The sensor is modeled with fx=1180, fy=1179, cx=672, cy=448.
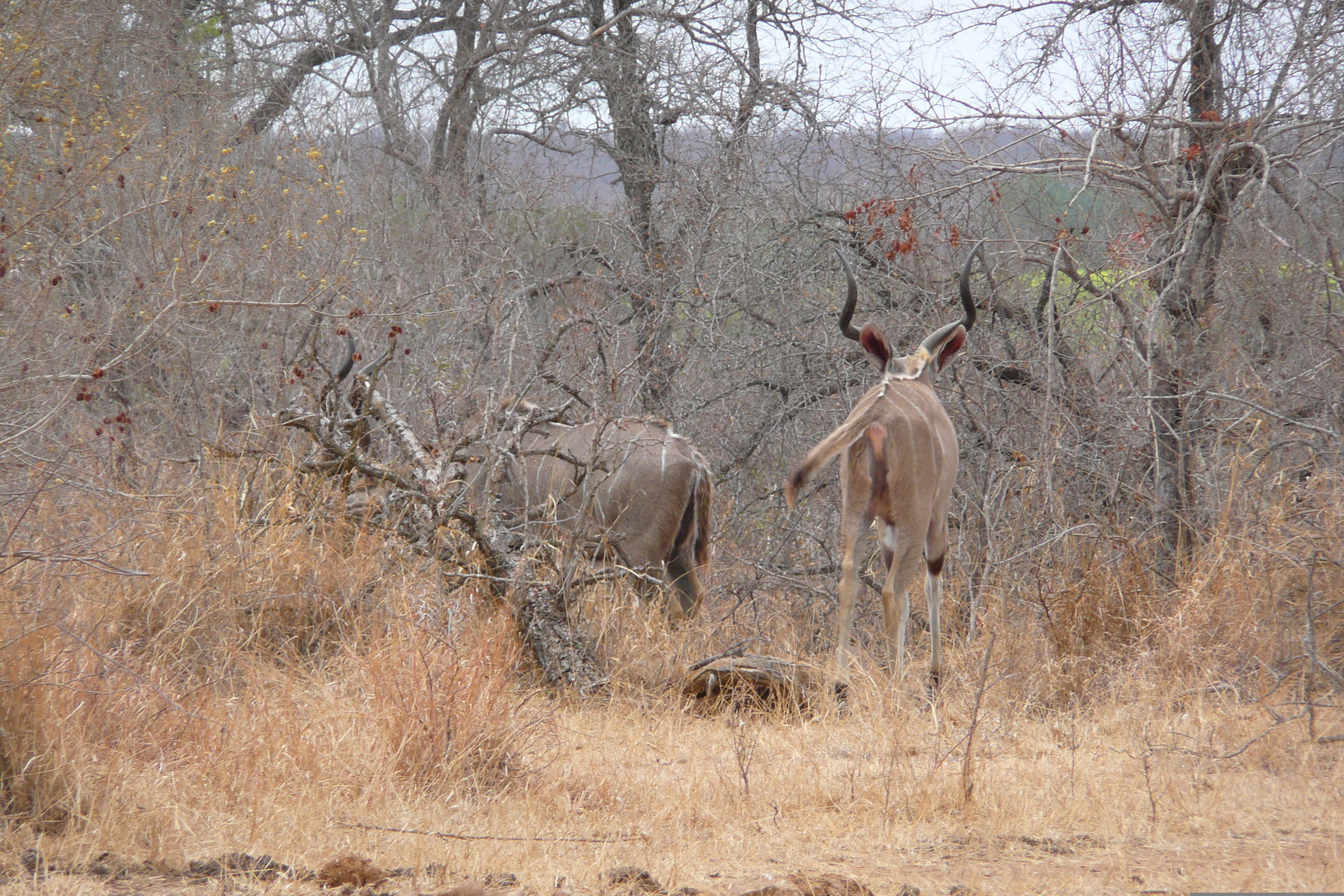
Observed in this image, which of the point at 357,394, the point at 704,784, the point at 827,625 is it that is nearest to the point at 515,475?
the point at 357,394

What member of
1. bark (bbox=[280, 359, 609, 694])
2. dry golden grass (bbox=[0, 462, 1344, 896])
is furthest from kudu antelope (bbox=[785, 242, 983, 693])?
bark (bbox=[280, 359, 609, 694])

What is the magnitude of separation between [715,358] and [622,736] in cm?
433

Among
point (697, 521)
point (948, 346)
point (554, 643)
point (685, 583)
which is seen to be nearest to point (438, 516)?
point (554, 643)

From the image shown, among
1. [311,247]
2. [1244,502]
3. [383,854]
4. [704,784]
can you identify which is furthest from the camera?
[311,247]

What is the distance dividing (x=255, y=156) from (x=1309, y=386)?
905 cm

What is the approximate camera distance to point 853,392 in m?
8.20

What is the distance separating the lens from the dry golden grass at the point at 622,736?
3445 millimetres

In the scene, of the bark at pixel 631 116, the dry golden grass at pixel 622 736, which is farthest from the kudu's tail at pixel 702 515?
the bark at pixel 631 116

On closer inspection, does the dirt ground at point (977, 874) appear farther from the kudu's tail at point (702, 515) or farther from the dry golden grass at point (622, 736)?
the kudu's tail at point (702, 515)

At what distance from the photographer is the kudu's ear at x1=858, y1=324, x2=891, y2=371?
5812mm

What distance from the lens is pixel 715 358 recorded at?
28.9 feet

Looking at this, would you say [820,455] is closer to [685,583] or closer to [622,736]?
[622,736]

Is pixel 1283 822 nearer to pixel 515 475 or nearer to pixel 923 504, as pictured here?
pixel 923 504

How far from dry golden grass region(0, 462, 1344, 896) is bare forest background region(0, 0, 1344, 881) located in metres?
0.04
